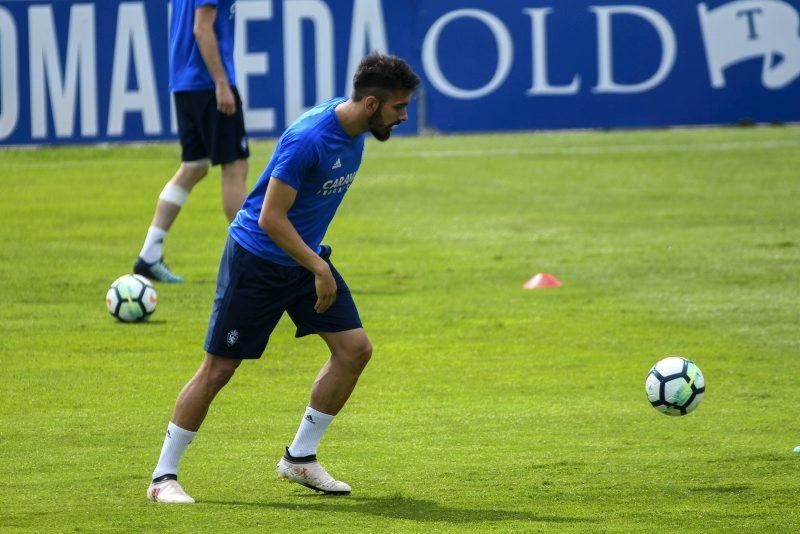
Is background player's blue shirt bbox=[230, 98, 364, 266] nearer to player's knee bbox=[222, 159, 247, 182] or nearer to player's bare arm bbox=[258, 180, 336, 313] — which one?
player's bare arm bbox=[258, 180, 336, 313]

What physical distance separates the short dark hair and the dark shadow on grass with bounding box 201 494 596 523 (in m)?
1.74

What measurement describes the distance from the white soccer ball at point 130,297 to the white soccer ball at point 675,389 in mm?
4587

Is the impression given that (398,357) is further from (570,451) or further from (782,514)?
(782,514)

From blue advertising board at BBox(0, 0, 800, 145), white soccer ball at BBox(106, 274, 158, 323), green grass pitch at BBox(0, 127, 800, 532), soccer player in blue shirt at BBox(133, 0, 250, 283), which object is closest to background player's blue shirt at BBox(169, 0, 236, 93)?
soccer player in blue shirt at BBox(133, 0, 250, 283)

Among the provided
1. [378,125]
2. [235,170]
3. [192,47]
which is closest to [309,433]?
[378,125]

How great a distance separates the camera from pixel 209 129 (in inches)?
505

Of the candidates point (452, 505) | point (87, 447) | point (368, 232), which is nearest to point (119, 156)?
point (368, 232)

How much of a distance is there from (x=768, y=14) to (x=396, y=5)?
5100 mm

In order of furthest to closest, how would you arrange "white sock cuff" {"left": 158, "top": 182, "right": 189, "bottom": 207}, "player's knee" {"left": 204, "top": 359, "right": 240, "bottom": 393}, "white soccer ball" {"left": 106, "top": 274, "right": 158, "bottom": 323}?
"white sock cuff" {"left": 158, "top": 182, "right": 189, "bottom": 207} → "white soccer ball" {"left": 106, "top": 274, "right": 158, "bottom": 323} → "player's knee" {"left": 204, "top": 359, "right": 240, "bottom": 393}

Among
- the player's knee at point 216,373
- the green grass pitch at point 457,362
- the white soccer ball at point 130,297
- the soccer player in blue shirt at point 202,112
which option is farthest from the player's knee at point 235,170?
the player's knee at point 216,373

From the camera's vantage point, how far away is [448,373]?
1008 cm

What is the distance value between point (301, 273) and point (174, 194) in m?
5.82

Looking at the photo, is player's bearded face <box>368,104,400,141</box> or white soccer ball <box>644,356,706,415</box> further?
white soccer ball <box>644,356,706,415</box>

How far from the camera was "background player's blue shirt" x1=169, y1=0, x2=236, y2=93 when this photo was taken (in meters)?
12.7
